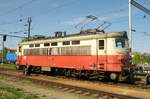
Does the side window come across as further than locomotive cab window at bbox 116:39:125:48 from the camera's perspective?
Yes

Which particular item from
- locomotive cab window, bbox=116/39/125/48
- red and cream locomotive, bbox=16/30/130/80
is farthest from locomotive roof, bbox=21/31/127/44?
locomotive cab window, bbox=116/39/125/48

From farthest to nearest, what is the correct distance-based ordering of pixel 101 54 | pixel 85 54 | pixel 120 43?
1. pixel 85 54
2. pixel 101 54
3. pixel 120 43

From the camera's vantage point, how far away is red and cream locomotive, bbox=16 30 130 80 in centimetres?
2322

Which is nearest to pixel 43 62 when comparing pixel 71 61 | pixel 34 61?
pixel 34 61

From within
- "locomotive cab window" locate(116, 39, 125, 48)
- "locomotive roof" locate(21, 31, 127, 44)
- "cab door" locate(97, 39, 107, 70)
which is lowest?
"cab door" locate(97, 39, 107, 70)

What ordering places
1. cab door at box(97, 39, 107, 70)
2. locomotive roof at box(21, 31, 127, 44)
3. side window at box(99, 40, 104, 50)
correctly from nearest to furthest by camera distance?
locomotive roof at box(21, 31, 127, 44), cab door at box(97, 39, 107, 70), side window at box(99, 40, 104, 50)

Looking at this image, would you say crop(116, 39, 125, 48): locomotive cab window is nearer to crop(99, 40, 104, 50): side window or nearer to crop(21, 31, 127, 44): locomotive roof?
crop(21, 31, 127, 44): locomotive roof

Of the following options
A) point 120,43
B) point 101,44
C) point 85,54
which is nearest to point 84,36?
point 85,54

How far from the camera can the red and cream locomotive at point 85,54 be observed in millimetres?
23219

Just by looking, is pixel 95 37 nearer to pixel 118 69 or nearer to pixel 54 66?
pixel 118 69

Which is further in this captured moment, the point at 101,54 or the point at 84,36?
the point at 84,36

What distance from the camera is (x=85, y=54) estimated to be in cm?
2534

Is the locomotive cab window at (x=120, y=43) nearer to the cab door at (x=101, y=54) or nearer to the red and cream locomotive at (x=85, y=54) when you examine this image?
the red and cream locomotive at (x=85, y=54)

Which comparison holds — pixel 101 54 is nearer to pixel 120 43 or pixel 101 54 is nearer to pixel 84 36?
pixel 120 43
